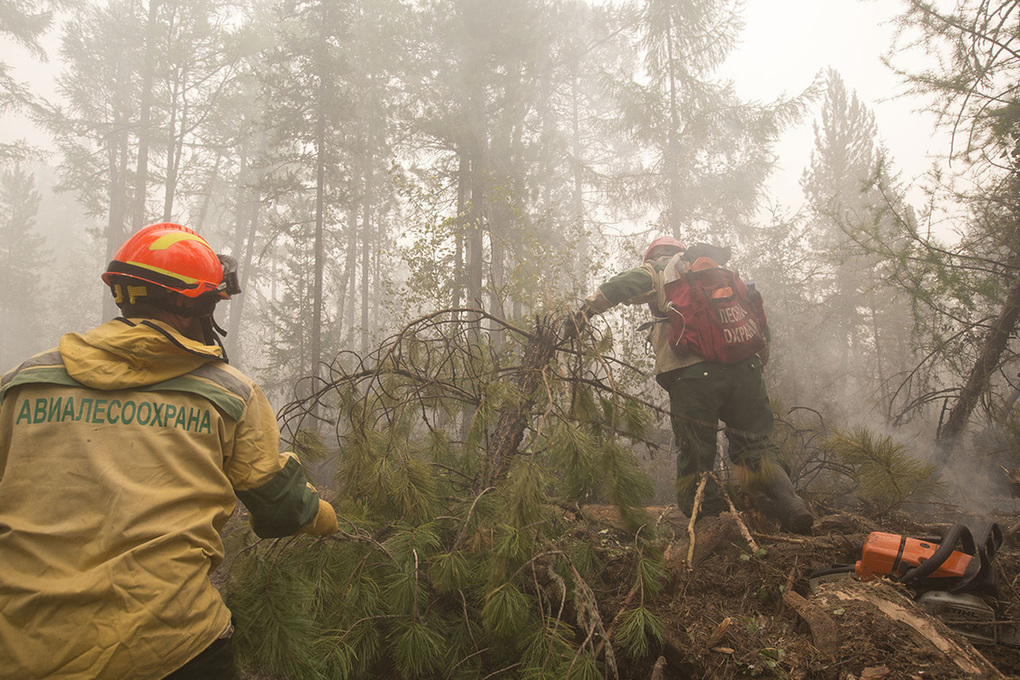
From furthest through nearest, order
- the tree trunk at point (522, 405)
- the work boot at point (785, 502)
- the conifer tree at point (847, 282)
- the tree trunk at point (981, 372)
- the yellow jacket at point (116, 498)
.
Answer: the conifer tree at point (847, 282)
the tree trunk at point (981, 372)
the work boot at point (785, 502)
the tree trunk at point (522, 405)
the yellow jacket at point (116, 498)

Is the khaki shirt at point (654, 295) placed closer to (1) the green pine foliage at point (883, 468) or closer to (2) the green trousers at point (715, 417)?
(2) the green trousers at point (715, 417)

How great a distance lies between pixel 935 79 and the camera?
5012mm

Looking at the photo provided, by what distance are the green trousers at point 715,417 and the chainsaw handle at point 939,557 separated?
1.15 metres

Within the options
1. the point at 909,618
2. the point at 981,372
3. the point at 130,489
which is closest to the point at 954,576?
the point at 909,618

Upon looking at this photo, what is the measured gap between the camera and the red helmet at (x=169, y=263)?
169cm

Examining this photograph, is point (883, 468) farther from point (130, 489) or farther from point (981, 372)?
point (130, 489)

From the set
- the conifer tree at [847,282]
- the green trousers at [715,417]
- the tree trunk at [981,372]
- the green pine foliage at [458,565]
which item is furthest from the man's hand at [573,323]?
the conifer tree at [847,282]

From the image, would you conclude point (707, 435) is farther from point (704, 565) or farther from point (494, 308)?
point (494, 308)

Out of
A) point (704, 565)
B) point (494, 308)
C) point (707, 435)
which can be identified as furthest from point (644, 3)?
point (704, 565)

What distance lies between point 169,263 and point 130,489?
29.5 inches

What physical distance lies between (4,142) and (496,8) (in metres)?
15.0

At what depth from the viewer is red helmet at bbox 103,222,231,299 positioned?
1.69m

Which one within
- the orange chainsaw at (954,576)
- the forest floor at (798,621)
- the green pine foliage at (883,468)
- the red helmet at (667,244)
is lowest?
the forest floor at (798,621)

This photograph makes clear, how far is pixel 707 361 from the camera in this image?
365 centimetres
